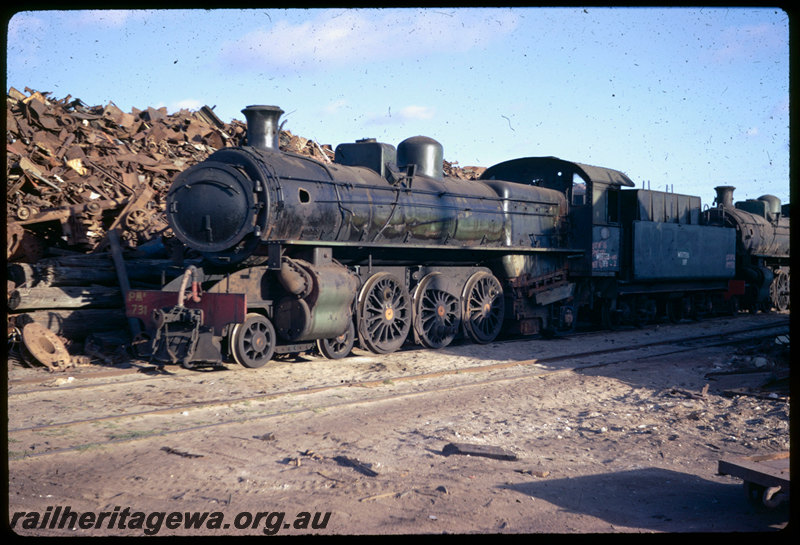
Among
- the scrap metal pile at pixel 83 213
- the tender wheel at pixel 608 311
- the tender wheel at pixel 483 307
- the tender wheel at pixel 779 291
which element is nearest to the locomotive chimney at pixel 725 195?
the tender wheel at pixel 779 291

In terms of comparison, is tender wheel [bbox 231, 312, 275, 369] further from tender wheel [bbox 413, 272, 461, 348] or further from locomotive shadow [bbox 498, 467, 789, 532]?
locomotive shadow [bbox 498, 467, 789, 532]

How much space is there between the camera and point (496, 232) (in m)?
13.3

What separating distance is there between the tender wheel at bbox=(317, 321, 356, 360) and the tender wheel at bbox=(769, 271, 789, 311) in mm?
18614

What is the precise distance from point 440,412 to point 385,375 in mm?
2330

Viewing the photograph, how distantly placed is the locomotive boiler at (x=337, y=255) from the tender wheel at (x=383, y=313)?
3 centimetres

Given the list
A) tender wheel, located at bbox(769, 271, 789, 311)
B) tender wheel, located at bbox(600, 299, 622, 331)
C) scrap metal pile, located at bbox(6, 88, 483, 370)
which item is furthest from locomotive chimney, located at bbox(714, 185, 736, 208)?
scrap metal pile, located at bbox(6, 88, 483, 370)

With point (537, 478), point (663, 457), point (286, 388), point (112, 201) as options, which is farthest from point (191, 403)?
point (112, 201)

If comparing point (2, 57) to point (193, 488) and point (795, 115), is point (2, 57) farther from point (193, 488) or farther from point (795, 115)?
point (795, 115)

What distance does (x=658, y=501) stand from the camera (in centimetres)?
472

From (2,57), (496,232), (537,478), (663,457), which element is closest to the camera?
(2,57)

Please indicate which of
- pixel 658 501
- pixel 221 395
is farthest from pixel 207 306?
pixel 658 501

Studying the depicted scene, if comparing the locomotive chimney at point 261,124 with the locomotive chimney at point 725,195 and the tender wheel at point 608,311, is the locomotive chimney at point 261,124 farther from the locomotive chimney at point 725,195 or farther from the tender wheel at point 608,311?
the locomotive chimney at point 725,195

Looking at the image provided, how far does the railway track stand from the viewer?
20.6 ft

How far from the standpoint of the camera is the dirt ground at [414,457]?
431 cm
